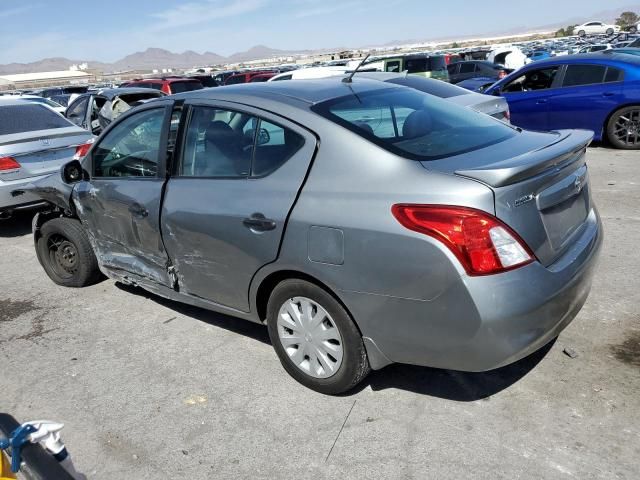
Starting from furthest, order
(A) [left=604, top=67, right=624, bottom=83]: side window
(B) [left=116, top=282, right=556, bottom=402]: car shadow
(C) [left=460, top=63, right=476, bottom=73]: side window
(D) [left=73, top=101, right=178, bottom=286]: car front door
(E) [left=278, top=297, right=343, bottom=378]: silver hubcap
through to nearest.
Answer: (C) [left=460, top=63, right=476, bottom=73]: side window < (A) [left=604, top=67, right=624, bottom=83]: side window < (D) [left=73, top=101, right=178, bottom=286]: car front door < (B) [left=116, top=282, right=556, bottom=402]: car shadow < (E) [left=278, top=297, right=343, bottom=378]: silver hubcap

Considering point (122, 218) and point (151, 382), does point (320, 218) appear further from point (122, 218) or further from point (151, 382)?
point (122, 218)

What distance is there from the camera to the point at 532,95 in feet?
32.3

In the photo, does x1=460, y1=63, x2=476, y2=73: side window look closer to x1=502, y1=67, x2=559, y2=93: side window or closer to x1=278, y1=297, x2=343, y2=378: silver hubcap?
x1=502, y1=67, x2=559, y2=93: side window

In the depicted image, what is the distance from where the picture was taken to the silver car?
671 centimetres

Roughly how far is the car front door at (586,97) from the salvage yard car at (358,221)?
6521mm

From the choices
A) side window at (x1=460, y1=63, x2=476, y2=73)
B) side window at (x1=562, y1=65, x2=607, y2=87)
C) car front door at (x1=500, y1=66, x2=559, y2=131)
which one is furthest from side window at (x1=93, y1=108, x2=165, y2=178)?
side window at (x1=460, y1=63, x2=476, y2=73)

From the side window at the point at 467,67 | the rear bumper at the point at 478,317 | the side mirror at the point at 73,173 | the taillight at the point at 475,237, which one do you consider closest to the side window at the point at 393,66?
the side window at the point at 467,67

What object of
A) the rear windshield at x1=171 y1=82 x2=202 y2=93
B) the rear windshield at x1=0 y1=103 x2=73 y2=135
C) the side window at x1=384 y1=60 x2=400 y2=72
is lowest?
the side window at x1=384 y1=60 x2=400 y2=72

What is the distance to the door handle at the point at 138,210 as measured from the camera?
12.7 feet

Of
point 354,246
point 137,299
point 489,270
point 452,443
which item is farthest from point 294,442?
point 137,299

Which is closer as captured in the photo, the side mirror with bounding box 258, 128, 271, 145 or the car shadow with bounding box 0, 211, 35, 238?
the side mirror with bounding box 258, 128, 271, 145

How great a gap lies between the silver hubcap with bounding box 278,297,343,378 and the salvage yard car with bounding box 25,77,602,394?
0.03ft

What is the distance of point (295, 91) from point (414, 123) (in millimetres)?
736

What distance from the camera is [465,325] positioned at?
2.55 metres
